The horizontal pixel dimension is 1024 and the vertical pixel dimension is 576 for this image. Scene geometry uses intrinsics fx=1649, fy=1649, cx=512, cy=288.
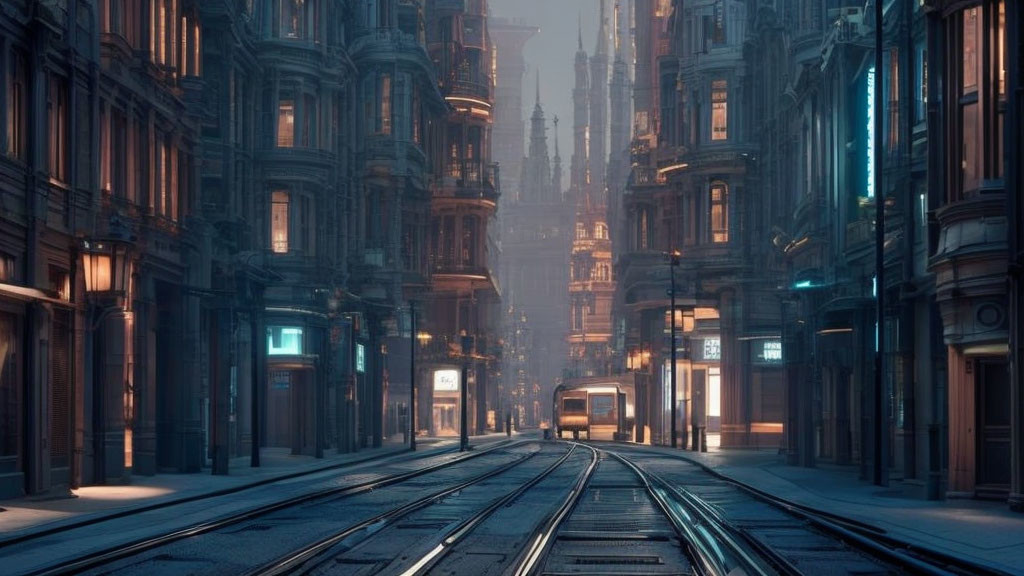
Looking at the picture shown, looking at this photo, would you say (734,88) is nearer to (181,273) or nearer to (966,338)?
(181,273)

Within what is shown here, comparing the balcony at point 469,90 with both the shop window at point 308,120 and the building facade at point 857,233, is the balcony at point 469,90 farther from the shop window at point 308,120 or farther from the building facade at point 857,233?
the shop window at point 308,120

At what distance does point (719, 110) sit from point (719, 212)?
5199mm

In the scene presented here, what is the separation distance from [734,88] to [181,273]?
45.0m

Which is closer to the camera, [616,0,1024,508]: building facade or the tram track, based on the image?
the tram track

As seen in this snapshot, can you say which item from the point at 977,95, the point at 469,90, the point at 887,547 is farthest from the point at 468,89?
the point at 887,547

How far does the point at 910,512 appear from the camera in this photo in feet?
86.7

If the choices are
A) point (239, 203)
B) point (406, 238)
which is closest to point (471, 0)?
point (406, 238)

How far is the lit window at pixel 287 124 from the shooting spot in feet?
212

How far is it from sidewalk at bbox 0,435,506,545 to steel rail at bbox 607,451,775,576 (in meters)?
8.60

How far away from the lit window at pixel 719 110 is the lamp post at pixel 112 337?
49.5 metres

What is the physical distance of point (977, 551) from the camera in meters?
19.6

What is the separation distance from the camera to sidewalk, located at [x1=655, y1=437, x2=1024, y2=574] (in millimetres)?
19969

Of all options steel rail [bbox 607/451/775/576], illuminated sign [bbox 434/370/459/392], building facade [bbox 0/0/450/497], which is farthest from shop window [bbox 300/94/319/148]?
illuminated sign [bbox 434/370/459/392]

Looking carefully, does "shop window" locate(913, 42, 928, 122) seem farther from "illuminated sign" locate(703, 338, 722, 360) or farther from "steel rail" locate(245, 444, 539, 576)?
"illuminated sign" locate(703, 338, 722, 360)
